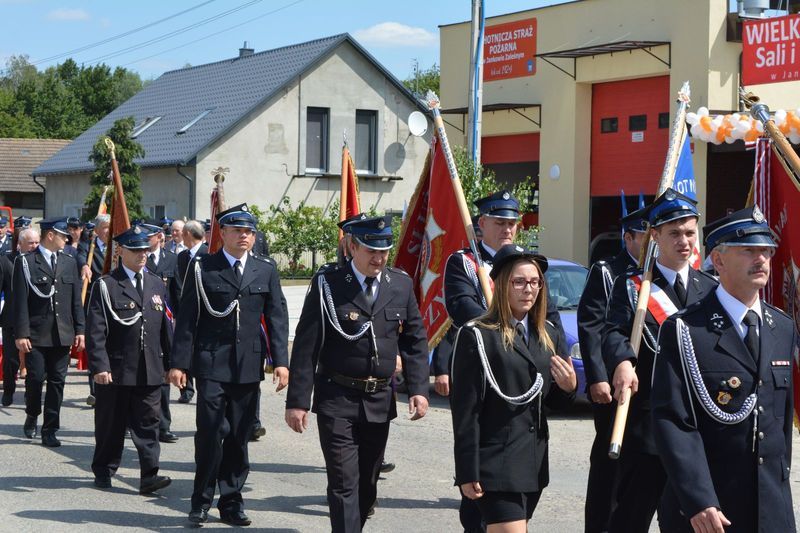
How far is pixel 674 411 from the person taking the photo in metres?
4.64

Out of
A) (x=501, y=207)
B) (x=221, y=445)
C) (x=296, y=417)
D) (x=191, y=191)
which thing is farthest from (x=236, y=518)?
(x=191, y=191)

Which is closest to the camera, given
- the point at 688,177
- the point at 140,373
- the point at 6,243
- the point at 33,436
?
the point at 688,177

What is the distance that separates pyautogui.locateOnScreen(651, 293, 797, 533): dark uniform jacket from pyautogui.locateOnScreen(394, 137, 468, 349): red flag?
378 cm

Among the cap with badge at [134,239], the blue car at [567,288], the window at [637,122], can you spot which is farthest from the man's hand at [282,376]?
the window at [637,122]

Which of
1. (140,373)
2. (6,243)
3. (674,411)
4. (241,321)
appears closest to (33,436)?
(140,373)

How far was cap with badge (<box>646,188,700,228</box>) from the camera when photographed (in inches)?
244

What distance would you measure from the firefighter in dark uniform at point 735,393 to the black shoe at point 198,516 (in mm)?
4231

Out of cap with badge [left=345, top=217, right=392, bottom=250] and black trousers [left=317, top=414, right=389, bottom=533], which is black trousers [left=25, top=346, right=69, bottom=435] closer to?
black trousers [left=317, top=414, right=389, bottom=533]

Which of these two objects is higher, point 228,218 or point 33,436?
point 228,218

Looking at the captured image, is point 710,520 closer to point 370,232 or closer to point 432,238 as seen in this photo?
point 370,232

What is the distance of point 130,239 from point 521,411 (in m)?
5.04

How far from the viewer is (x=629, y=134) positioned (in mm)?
27188

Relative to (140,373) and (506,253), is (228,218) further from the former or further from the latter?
(506,253)

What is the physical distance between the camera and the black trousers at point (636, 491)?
252 inches
